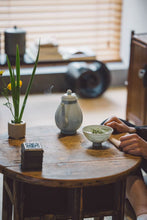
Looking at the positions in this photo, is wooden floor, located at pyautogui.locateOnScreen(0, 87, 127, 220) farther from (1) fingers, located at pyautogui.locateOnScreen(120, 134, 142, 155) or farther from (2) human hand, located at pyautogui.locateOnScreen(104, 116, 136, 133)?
(1) fingers, located at pyautogui.locateOnScreen(120, 134, 142, 155)

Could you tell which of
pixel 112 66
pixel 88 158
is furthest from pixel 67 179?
pixel 112 66

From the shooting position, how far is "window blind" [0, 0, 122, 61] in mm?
4824

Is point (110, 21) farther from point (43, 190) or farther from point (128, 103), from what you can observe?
point (43, 190)

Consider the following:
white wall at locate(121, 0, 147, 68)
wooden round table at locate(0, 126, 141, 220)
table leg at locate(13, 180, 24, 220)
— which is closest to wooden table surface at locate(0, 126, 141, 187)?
wooden round table at locate(0, 126, 141, 220)

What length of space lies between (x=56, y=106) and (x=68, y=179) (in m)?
2.56

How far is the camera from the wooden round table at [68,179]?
A: 1.75 metres

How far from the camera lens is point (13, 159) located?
1.86 m

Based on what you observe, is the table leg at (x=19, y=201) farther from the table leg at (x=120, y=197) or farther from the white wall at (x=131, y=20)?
the white wall at (x=131, y=20)

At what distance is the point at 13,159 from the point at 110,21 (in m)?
3.54

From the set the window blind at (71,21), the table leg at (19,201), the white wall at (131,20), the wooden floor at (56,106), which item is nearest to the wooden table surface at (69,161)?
the table leg at (19,201)

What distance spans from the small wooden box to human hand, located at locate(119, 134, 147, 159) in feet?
1.30

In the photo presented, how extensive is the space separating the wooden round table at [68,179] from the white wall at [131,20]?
2.85 meters

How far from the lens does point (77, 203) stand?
1.80 m

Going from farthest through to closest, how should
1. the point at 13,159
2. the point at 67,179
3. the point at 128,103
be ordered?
the point at 128,103, the point at 13,159, the point at 67,179
